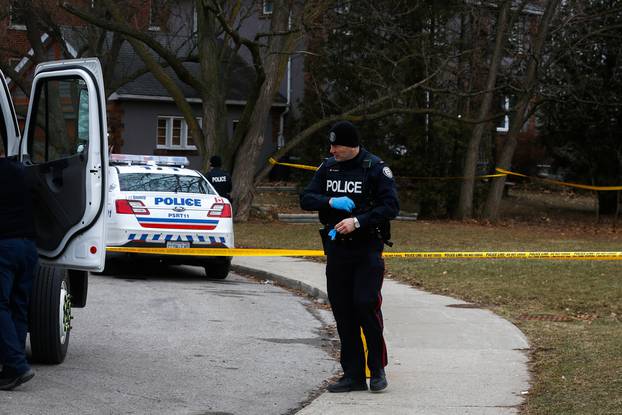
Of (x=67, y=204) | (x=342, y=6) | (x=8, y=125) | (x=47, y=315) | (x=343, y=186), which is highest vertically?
Answer: (x=342, y=6)

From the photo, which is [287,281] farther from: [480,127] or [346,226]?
[480,127]

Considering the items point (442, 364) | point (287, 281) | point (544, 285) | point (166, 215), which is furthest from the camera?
point (287, 281)

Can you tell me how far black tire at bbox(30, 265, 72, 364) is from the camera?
8633 mm

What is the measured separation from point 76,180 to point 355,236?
2.31 metres

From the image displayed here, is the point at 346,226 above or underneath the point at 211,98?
underneath

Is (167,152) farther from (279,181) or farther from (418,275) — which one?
(418,275)

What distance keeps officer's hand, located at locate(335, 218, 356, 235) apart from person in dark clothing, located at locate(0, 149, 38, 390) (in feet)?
7.19

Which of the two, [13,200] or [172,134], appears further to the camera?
[172,134]

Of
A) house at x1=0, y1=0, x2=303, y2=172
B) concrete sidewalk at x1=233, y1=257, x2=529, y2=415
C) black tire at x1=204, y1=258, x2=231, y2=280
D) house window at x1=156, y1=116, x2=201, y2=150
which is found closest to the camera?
concrete sidewalk at x1=233, y1=257, x2=529, y2=415

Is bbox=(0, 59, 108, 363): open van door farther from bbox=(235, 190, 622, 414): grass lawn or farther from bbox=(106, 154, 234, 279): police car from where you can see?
bbox=(106, 154, 234, 279): police car

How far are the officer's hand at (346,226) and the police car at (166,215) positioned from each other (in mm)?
8181

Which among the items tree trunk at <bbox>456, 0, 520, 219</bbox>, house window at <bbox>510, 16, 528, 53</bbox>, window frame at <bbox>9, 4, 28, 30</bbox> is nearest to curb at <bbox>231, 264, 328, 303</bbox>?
tree trunk at <bbox>456, 0, 520, 219</bbox>

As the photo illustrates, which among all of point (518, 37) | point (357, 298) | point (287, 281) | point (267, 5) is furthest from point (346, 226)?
point (267, 5)

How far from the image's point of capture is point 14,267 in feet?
25.8
